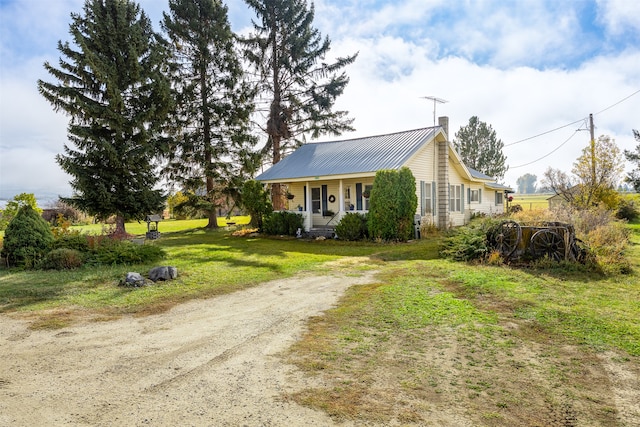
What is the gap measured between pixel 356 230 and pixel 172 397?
42.8 feet

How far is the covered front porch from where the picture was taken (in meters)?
18.7

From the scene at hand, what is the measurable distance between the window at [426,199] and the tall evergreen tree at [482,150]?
2246 cm

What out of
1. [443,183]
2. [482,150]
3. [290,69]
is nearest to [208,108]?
[290,69]

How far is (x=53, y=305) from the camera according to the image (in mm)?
6641

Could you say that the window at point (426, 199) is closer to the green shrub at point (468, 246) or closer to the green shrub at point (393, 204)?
the green shrub at point (393, 204)

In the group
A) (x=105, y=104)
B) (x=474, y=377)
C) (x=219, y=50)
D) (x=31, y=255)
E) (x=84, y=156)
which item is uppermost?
(x=219, y=50)

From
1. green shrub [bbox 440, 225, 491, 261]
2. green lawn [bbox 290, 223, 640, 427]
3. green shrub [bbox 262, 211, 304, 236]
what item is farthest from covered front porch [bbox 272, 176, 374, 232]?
green lawn [bbox 290, 223, 640, 427]

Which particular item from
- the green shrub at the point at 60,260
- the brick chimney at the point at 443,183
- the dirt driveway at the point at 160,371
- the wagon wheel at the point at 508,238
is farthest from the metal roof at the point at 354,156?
the dirt driveway at the point at 160,371

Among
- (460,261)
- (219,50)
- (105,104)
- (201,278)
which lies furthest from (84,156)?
(460,261)

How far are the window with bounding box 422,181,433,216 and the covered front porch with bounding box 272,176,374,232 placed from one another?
266cm

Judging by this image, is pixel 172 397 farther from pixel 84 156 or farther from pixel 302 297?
pixel 84 156

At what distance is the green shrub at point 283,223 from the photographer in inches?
751

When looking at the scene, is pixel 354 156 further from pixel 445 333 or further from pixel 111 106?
pixel 445 333

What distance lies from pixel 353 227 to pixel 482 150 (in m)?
28.6
